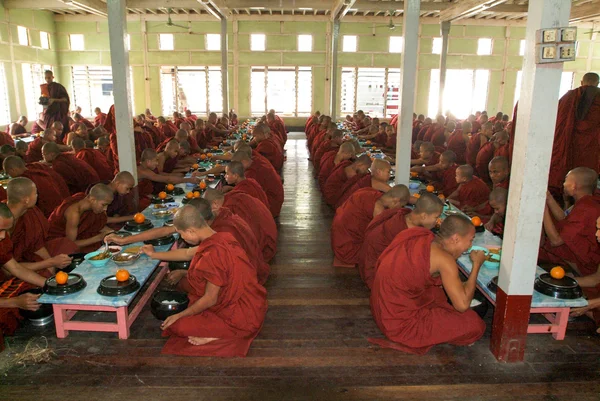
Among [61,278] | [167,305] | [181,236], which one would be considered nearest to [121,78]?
[181,236]

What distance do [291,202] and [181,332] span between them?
5.77 metres

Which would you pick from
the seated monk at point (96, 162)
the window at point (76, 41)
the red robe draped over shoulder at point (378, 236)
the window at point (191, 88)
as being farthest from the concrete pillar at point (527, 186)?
the window at point (76, 41)

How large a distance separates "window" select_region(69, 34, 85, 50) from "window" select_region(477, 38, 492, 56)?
18.8m

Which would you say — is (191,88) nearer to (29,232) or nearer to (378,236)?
(29,232)

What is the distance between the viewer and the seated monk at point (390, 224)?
486 centimetres

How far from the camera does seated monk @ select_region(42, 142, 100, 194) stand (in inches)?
298

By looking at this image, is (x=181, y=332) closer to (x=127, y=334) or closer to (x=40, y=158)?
(x=127, y=334)

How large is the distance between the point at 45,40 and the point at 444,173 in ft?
65.0

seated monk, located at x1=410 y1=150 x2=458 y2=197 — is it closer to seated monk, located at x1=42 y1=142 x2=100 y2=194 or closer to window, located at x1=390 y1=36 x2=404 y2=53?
seated monk, located at x1=42 y1=142 x2=100 y2=194

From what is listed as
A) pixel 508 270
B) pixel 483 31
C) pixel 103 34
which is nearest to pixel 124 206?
pixel 508 270

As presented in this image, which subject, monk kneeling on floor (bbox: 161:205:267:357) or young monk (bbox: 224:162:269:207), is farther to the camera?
young monk (bbox: 224:162:269:207)

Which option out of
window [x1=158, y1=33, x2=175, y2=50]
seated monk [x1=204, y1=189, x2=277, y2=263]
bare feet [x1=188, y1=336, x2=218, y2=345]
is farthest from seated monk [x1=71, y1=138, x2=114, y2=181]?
window [x1=158, y1=33, x2=175, y2=50]

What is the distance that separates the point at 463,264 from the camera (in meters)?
4.81

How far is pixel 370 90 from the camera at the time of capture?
23.6 meters
